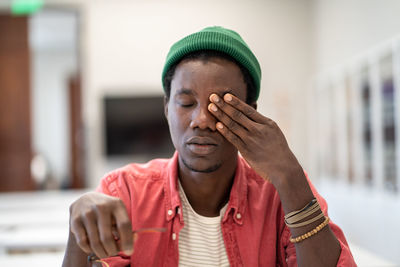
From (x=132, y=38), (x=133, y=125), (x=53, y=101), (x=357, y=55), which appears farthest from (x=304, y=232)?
(x=53, y=101)

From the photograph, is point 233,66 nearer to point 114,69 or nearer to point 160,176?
point 160,176

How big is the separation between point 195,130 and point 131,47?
384 centimetres

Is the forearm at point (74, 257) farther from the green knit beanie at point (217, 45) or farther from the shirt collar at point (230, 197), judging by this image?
the green knit beanie at point (217, 45)

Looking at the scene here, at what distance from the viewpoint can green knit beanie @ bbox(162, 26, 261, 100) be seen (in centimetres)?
102

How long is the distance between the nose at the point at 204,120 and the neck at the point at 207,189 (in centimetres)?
17

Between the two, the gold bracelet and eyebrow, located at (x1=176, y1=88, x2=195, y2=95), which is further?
eyebrow, located at (x1=176, y1=88, x2=195, y2=95)

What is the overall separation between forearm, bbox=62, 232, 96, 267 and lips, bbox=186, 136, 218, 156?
1.23 ft

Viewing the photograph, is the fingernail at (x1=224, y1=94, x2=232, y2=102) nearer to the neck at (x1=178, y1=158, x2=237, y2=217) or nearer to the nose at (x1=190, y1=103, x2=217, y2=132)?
the nose at (x1=190, y1=103, x2=217, y2=132)

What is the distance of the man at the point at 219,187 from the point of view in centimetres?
93

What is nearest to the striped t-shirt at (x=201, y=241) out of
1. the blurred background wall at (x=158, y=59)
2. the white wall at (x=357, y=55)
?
the white wall at (x=357, y=55)

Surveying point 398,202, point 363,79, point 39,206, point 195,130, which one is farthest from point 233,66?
point 39,206

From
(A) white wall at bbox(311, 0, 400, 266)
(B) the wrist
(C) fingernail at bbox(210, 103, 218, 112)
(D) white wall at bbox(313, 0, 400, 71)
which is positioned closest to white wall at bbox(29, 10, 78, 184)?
(D) white wall at bbox(313, 0, 400, 71)

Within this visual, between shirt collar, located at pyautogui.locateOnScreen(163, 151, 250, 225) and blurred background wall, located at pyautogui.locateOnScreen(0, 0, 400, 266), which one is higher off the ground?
blurred background wall, located at pyautogui.locateOnScreen(0, 0, 400, 266)

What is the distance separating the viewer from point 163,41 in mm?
4590
